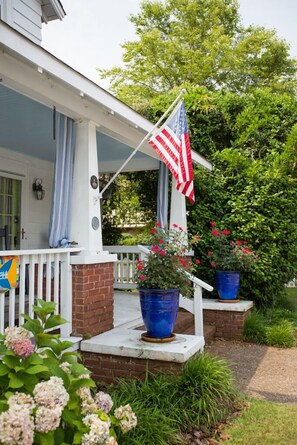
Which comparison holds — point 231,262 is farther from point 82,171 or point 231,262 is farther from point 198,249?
point 82,171

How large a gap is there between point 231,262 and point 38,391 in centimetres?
564

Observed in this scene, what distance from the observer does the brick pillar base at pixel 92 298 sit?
4.28m

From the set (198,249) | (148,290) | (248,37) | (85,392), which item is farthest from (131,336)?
(248,37)

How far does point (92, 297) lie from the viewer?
444 centimetres

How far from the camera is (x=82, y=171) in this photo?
181 inches

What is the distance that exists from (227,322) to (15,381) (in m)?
5.31

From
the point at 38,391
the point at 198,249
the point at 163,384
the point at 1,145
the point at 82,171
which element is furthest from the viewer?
the point at 198,249

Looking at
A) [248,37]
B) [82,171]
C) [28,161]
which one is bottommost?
[82,171]

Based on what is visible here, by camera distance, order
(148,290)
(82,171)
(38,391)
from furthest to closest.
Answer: (82,171) → (148,290) → (38,391)

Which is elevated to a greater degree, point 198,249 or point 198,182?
point 198,182

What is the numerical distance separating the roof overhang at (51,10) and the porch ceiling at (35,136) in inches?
124

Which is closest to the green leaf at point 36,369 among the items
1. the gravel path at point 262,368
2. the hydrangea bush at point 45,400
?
the hydrangea bush at point 45,400

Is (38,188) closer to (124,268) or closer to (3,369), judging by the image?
(124,268)

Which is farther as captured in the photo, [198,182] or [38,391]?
[198,182]
